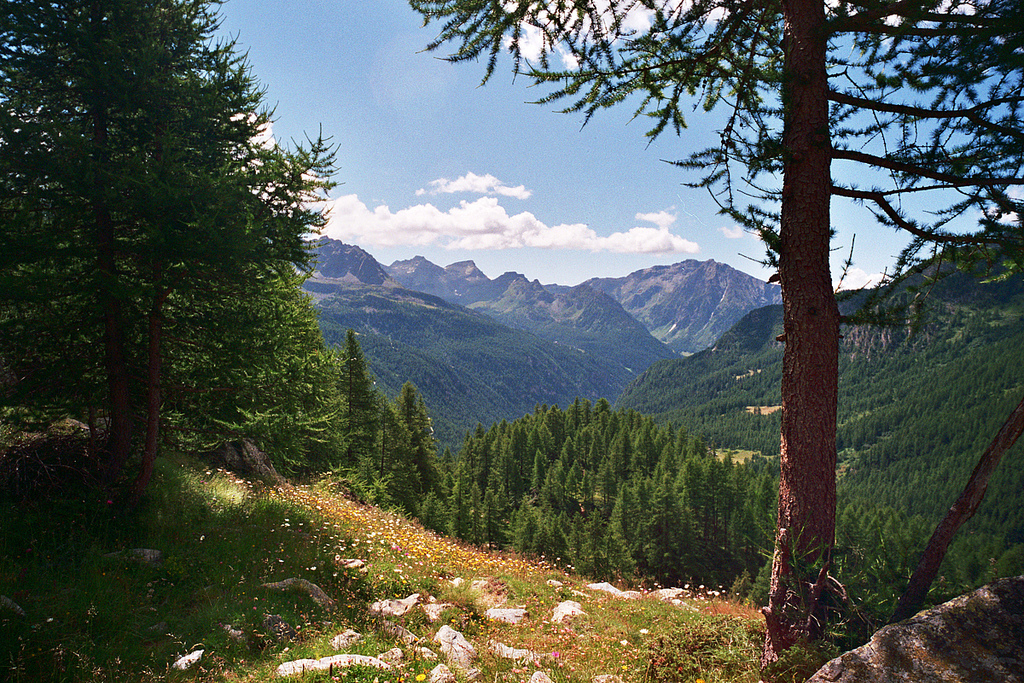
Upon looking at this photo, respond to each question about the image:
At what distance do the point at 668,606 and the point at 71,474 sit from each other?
12.4 m

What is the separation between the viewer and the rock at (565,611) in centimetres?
808

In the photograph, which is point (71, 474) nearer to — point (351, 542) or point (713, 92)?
point (351, 542)

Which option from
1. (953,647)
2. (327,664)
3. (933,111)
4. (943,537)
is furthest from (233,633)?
(933,111)

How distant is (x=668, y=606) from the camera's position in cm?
1006

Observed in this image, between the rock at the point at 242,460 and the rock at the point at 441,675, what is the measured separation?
11.2 meters

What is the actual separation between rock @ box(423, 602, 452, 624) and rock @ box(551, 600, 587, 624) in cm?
208

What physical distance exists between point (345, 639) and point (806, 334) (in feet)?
22.5

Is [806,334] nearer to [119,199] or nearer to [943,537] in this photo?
[943,537]

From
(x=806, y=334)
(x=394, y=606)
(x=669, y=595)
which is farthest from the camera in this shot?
(x=669, y=595)

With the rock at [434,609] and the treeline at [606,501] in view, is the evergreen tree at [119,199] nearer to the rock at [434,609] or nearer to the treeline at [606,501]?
the rock at [434,609]

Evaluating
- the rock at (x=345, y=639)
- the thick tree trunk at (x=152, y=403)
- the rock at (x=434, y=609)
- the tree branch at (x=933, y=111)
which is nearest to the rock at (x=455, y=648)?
the rock at (x=434, y=609)

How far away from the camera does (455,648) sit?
5.58 meters

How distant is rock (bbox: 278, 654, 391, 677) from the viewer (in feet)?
15.2

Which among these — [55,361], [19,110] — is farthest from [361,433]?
[19,110]
